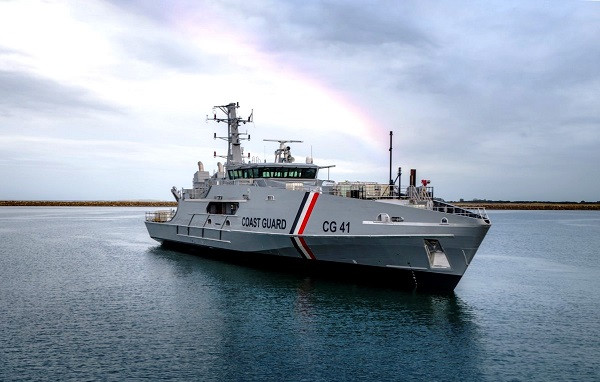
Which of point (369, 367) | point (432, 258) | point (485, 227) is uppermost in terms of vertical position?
point (485, 227)

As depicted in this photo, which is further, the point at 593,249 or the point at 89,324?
the point at 593,249

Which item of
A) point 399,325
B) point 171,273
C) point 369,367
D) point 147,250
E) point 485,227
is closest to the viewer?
point 369,367

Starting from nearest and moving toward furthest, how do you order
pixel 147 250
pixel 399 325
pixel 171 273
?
1. pixel 399 325
2. pixel 171 273
3. pixel 147 250

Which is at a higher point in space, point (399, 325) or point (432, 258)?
point (432, 258)

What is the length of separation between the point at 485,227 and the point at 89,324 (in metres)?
17.3

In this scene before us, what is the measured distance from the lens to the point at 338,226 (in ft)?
86.7

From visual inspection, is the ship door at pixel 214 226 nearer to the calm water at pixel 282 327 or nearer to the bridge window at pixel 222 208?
the bridge window at pixel 222 208

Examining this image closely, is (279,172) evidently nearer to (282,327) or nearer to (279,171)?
(279,171)

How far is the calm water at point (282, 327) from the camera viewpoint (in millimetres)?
14695

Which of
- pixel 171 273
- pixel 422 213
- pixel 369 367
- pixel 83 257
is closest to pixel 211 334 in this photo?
pixel 369 367

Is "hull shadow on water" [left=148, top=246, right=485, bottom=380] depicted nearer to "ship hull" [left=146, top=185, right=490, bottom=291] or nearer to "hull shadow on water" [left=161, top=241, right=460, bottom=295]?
"hull shadow on water" [left=161, top=241, right=460, bottom=295]

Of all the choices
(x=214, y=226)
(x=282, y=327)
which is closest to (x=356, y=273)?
(x=282, y=327)

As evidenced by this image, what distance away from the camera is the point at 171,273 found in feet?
104

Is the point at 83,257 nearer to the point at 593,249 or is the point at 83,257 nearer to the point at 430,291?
the point at 430,291
